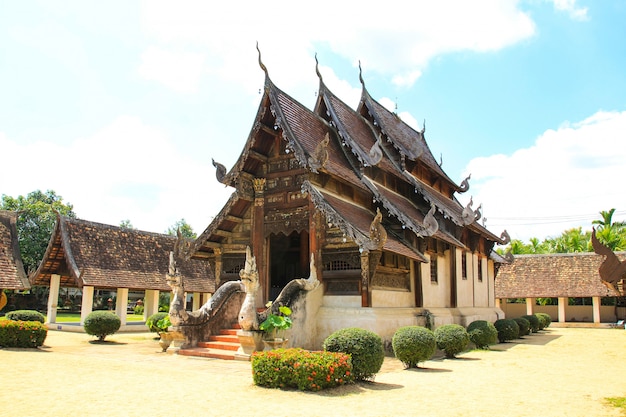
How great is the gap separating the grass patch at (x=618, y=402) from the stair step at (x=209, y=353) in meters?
7.28

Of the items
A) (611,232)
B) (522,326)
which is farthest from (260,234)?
(611,232)

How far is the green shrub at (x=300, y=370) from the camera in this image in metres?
8.20

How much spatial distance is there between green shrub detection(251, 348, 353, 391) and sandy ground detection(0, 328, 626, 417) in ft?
0.64

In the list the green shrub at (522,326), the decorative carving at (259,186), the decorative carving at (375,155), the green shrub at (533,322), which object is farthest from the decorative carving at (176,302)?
the green shrub at (533,322)

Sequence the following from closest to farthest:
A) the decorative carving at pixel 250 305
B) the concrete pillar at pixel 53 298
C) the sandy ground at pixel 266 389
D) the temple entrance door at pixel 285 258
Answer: the sandy ground at pixel 266 389
the decorative carving at pixel 250 305
the temple entrance door at pixel 285 258
the concrete pillar at pixel 53 298

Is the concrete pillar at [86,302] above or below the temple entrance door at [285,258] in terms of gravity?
below

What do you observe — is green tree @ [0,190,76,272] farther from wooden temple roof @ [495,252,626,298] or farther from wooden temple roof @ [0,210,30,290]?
wooden temple roof @ [495,252,626,298]

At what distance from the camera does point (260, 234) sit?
605 inches

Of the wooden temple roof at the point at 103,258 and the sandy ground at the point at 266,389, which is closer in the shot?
the sandy ground at the point at 266,389

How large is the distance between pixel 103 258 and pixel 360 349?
57.7 ft

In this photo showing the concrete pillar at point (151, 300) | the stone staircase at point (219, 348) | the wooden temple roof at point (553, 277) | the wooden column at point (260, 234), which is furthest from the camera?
the wooden temple roof at point (553, 277)

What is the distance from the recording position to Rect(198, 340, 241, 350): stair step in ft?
41.0

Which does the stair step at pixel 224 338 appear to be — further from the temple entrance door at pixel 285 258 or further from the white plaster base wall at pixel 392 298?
the temple entrance door at pixel 285 258

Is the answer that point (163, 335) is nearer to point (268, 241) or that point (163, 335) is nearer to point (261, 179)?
point (268, 241)
